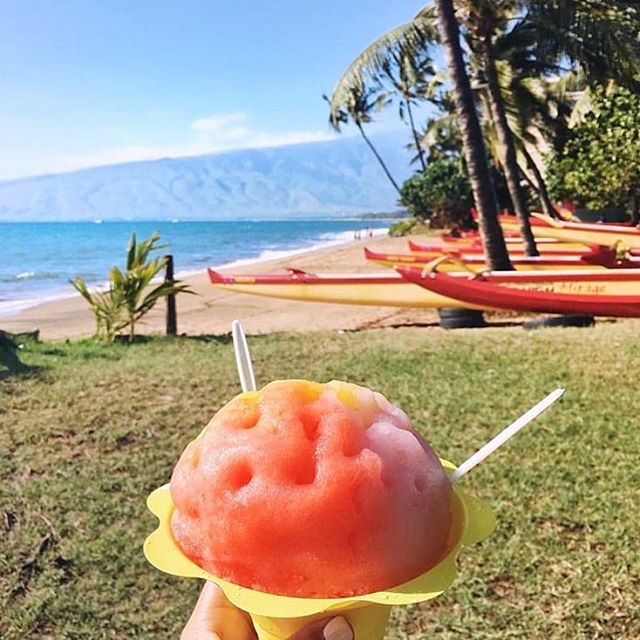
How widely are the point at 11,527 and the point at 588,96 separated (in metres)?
23.3

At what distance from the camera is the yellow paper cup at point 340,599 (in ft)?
3.34

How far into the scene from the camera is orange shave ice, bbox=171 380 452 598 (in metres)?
1.06

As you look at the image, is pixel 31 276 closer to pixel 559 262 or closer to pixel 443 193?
pixel 443 193

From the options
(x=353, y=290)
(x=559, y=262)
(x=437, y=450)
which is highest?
(x=353, y=290)

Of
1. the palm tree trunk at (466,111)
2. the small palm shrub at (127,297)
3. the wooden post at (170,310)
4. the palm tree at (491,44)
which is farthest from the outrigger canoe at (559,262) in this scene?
the small palm shrub at (127,297)

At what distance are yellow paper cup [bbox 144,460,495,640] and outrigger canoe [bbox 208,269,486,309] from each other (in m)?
8.90

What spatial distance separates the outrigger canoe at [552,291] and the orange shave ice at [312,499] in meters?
8.04

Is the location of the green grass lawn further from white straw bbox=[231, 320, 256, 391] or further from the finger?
white straw bbox=[231, 320, 256, 391]

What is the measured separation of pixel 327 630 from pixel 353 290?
10.2 m

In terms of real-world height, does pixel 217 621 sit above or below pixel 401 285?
above

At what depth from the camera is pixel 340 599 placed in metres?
1.04

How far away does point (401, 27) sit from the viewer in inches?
535

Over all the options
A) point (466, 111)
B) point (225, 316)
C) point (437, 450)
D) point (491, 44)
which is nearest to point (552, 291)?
point (466, 111)

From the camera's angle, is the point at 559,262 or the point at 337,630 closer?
the point at 337,630
